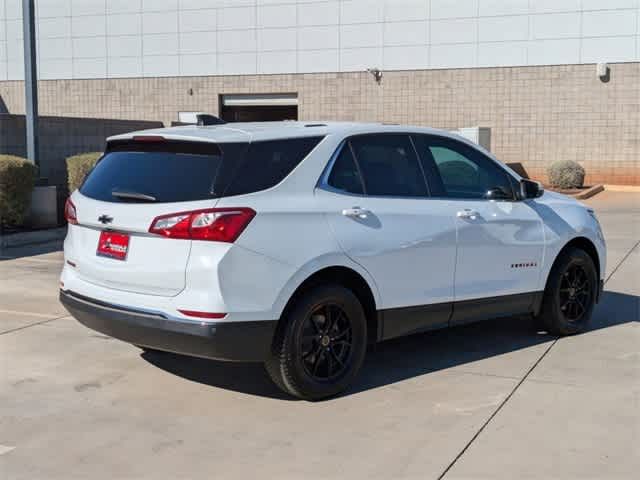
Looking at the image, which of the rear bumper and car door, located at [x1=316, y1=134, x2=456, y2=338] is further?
car door, located at [x1=316, y1=134, x2=456, y2=338]

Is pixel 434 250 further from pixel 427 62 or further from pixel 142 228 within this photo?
pixel 427 62

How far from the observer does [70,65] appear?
106ft

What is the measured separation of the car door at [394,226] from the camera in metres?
5.77

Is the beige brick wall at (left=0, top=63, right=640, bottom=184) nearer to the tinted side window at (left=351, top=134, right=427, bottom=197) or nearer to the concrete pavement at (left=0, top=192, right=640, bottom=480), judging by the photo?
the concrete pavement at (left=0, top=192, right=640, bottom=480)

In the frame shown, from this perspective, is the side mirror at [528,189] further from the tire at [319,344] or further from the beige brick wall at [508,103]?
the beige brick wall at [508,103]

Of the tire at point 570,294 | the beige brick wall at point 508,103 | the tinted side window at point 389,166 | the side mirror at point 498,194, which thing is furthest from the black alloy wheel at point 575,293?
the beige brick wall at point 508,103

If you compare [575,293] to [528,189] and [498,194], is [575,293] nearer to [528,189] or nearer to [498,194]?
[528,189]

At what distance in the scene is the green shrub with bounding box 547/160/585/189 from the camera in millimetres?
24422

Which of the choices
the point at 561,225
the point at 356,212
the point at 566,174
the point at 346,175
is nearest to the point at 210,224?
the point at 356,212

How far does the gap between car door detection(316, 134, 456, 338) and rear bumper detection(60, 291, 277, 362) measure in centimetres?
86

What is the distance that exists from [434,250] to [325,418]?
5.19ft

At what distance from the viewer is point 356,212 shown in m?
5.76

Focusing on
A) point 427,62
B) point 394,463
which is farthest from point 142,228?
point 427,62

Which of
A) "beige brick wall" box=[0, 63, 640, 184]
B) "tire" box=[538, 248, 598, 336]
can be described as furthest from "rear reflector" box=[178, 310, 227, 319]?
"beige brick wall" box=[0, 63, 640, 184]
